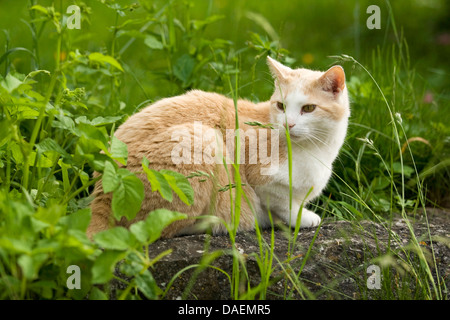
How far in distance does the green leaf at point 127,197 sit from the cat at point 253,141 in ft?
1.62

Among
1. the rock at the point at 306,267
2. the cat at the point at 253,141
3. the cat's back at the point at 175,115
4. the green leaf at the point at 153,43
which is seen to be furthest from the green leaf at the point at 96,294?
the green leaf at the point at 153,43

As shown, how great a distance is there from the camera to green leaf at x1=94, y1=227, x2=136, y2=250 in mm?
1501

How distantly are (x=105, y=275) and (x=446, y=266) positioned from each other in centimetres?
134

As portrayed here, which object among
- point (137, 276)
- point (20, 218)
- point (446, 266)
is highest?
point (20, 218)

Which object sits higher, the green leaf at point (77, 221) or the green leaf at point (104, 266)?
the green leaf at point (77, 221)

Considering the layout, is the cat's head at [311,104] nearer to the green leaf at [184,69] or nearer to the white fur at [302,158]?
the white fur at [302,158]

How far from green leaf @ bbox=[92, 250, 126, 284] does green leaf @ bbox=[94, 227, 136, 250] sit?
25mm

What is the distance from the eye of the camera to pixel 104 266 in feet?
4.94

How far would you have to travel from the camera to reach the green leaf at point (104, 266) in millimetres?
1492

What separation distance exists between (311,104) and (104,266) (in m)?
1.29

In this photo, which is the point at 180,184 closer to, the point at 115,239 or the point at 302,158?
the point at 115,239

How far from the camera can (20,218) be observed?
150 cm
